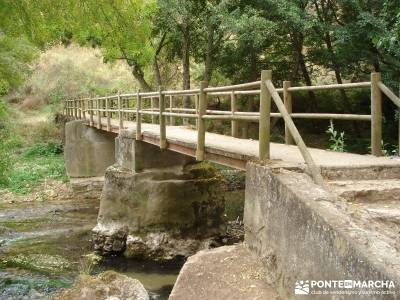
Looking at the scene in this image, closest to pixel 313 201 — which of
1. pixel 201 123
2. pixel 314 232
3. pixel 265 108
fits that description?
pixel 314 232

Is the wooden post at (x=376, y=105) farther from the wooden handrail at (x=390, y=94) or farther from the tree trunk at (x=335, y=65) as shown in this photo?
the tree trunk at (x=335, y=65)

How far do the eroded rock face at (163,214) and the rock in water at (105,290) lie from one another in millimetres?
4266

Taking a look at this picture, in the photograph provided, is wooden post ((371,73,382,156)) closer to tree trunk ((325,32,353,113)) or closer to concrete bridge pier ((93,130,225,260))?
concrete bridge pier ((93,130,225,260))

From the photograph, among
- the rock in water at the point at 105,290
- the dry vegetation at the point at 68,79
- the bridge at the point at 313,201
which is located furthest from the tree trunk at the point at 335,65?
the dry vegetation at the point at 68,79

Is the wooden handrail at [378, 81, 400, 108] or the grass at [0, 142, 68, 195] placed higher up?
the wooden handrail at [378, 81, 400, 108]

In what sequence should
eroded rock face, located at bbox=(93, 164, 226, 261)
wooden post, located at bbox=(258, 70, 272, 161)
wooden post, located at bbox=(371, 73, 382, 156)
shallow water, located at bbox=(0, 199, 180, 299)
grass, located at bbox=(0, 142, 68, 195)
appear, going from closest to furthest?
1. wooden post, located at bbox=(258, 70, 272, 161)
2. wooden post, located at bbox=(371, 73, 382, 156)
3. shallow water, located at bbox=(0, 199, 180, 299)
4. eroded rock face, located at bbox=(93, 164, 226, 261)
5. grass, located at bbox=(0, 142, 68, 195)

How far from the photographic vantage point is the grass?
823 inches

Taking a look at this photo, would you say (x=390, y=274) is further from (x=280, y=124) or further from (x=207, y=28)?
(x=280, y=124)

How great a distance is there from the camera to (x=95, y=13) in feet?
23.9

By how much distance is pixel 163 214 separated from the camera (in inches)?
476

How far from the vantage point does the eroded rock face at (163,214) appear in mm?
12086

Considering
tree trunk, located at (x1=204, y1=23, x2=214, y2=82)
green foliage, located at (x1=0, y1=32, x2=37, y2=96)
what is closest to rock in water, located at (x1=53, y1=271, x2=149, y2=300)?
green foliage, located at (x1=0, y1=32, x2=37, y2=96)

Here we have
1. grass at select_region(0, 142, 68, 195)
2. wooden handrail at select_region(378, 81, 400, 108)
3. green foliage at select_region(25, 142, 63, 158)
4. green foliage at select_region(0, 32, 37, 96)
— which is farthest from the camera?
green foliage at select_region(25, 142, 63, 158)

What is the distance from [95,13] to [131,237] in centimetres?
646
